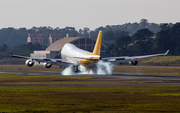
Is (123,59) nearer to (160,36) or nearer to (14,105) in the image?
(14,105)

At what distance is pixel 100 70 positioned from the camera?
98438mm

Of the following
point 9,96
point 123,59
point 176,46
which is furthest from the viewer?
point 176,46

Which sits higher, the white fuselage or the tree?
the tree

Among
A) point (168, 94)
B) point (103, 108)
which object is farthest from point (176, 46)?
point (103, 108)

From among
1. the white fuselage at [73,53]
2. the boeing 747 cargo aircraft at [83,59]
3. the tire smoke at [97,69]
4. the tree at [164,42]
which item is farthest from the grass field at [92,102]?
the tree at [164,42]

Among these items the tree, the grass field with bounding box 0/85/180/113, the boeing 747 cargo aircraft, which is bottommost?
the grass field with bounding box 0/85/180/113

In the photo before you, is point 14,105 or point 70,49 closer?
point 14,105

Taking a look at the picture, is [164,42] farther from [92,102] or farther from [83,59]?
[92,102]

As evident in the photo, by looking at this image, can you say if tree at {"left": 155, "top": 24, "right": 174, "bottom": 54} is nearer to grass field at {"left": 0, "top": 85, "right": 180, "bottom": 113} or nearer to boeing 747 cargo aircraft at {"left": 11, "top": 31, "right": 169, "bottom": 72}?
boeing 747 cargo aircraft at {"left": 11, "top": 31, "right": 169, "bottom": 72}

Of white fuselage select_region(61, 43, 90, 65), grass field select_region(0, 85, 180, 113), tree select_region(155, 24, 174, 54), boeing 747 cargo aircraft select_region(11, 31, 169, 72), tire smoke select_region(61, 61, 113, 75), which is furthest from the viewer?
tree select_region(155, 24, 174, 54)

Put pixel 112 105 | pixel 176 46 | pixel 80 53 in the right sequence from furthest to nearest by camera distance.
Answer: pixel 176 46
pixel 80 53
pixel 112 105

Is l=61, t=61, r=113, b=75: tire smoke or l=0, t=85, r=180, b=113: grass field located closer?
l=0, t=85, r=180, b=113: grass field

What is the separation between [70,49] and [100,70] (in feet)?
41.0

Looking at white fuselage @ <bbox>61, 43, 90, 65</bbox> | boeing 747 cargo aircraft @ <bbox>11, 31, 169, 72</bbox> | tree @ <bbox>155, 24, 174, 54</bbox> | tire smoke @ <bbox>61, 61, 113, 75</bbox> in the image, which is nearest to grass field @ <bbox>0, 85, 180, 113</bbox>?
boeing 747 cargo aircraft @ <bbox>11, 31, 169, 72</bbox>
